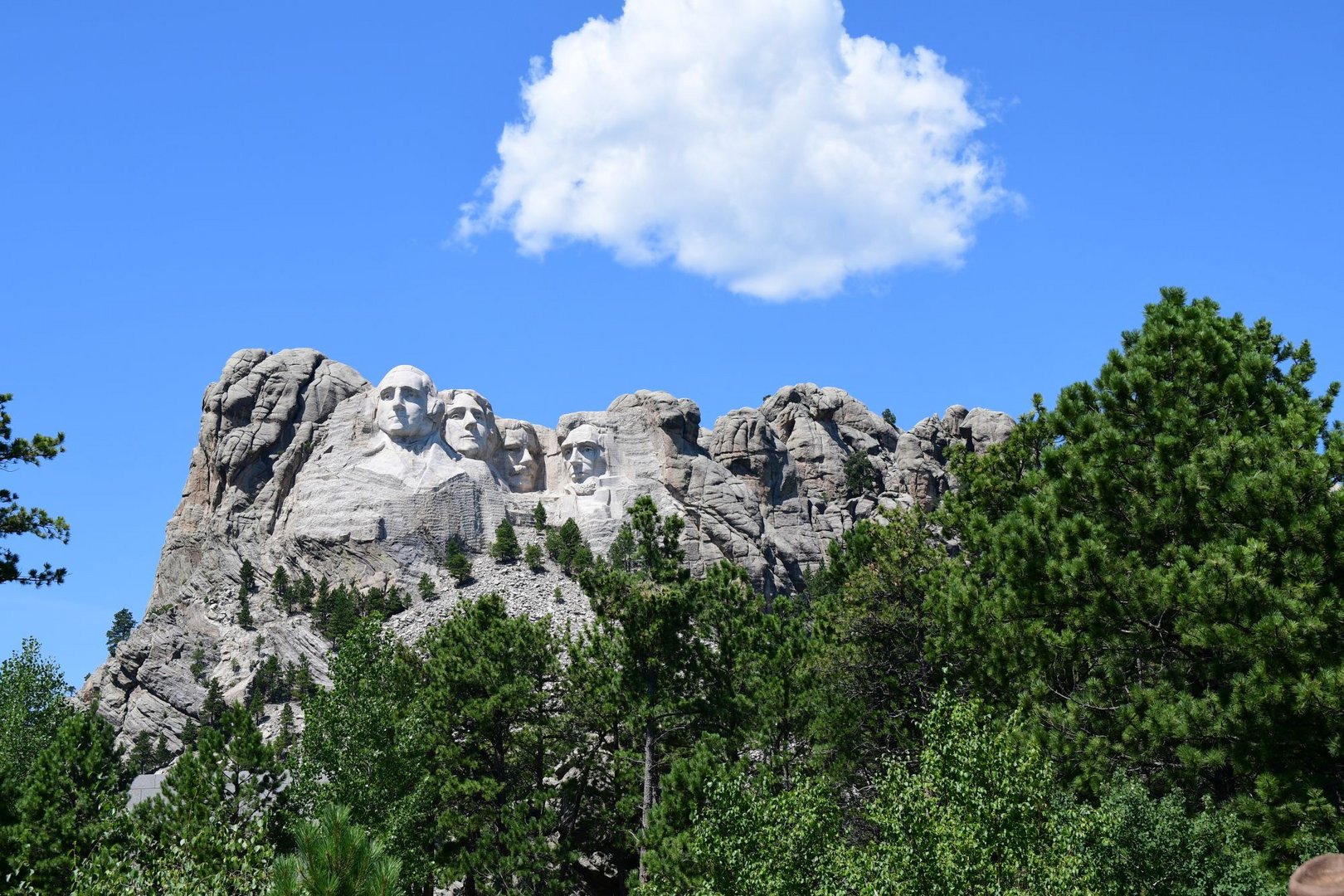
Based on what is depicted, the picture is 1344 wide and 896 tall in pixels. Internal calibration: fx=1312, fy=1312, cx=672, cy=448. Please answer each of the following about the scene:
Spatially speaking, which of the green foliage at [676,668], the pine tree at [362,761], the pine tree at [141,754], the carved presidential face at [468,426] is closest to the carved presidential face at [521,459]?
the carved presidential face at [468,426]

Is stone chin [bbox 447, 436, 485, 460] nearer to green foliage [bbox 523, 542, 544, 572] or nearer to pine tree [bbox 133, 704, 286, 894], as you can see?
green foliage [bbox 523, 542, 544, 572]

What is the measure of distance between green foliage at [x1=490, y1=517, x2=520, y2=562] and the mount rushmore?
0.79m

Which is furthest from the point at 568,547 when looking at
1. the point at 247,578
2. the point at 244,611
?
the point at 247,578

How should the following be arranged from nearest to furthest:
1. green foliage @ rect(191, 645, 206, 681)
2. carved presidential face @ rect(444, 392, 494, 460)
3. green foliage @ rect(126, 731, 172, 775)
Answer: green foliage @ rect(126, 731, 172, 775)
green foliage @ rect(191, 645, 206, 681)
carved presidential face @ rect(444, 392, 494, 460)

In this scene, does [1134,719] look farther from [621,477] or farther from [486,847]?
[621,477]

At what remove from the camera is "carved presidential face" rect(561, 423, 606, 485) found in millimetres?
83375

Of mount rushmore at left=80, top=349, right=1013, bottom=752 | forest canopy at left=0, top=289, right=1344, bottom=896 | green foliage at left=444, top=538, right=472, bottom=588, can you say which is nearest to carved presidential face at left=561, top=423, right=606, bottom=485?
mount rushmore at left=80, top=349, right=1013, bottom=752

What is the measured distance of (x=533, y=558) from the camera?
75.8 m

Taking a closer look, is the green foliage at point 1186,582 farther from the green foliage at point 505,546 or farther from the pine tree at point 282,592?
the pine tree at point 282,592

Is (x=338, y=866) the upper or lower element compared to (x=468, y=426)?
lower

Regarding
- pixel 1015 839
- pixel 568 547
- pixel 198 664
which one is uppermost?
pixel 568 547

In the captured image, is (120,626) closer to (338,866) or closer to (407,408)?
(407,408)

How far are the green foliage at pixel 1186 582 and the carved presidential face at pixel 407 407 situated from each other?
60594 mm

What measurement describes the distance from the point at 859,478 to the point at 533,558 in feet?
87.7
